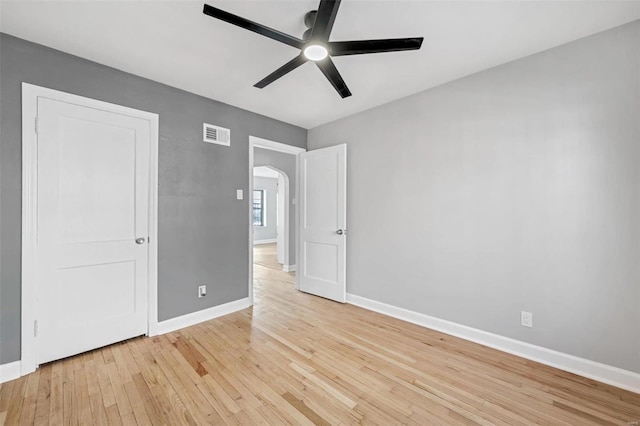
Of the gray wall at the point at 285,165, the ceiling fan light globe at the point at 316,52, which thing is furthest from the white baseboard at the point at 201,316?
the ceiling fan light globe at the point at 316,52

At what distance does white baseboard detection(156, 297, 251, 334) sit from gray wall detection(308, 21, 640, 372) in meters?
1.76

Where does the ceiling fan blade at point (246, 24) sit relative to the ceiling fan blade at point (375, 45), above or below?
above

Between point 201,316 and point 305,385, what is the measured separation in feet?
5.41

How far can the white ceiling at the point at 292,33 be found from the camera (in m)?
1.74

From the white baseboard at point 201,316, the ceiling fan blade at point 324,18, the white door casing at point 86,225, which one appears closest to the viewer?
the ceiling fan blade at point 324,18

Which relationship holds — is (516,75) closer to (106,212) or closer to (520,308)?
(520,308)

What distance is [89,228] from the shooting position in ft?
7.67

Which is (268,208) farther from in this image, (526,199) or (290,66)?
(526,199)

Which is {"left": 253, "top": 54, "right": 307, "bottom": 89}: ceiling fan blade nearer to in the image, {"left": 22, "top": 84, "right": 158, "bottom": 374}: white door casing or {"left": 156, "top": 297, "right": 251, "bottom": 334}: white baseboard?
{"left": 22, "top": 84, "right": 158, "bottom": 374}: white door casing

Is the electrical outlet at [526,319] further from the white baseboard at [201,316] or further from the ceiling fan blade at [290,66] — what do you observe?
the white baseboard at [201,316]

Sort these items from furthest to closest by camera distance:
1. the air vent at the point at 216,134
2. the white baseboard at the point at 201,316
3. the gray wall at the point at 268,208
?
1. the gray wall at the point at 268,208
2. the air vent at the point at 216,134
3. the white baseboard at the point at 201,316

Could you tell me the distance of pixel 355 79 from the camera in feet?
8.73

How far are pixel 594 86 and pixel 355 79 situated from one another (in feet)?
6.15

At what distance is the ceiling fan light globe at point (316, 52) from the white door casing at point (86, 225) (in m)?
1.84
